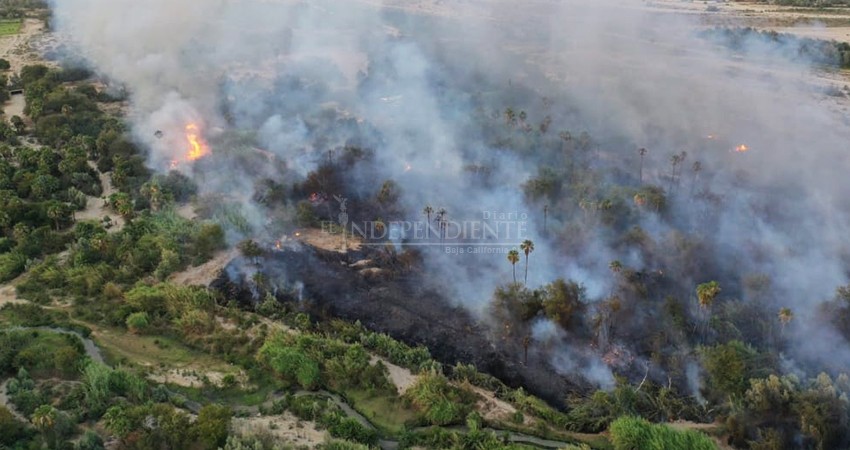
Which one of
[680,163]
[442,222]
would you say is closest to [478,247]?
[442,222]

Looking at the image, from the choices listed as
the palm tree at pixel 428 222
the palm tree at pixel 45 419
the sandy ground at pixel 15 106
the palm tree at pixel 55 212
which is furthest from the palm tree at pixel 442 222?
the sandy ground at pixel 15 106

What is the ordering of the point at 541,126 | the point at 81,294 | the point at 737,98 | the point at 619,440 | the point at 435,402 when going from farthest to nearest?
the point at 737,98, the point at 541,126, the point at 81,294, the point at 435,402, the point at 619,440

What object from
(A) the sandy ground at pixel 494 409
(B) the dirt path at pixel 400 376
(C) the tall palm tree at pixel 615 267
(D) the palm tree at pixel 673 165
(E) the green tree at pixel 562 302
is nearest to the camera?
(A) the sandy ground at pixel 494 409

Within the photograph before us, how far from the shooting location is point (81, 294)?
38.2 m

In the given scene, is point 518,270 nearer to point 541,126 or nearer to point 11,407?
point 541,126

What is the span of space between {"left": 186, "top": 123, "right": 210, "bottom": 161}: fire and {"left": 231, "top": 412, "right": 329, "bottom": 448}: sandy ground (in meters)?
27.7

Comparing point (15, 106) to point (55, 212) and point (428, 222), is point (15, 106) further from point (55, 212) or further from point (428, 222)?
point (428, 222)

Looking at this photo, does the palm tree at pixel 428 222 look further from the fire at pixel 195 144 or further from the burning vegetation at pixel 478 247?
the fire at pixel 195 144

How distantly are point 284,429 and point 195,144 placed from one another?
31.0m

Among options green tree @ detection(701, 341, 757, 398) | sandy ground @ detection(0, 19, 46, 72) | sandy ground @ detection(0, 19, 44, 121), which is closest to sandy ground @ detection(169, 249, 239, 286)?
green tree @ detection(701, 341, 757, 398)

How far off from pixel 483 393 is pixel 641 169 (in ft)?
78.8

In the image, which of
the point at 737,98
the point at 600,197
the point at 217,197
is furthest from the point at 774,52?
the point at 217,197

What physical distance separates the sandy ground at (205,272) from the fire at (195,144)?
43.5 ft

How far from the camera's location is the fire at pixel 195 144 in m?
52.6
